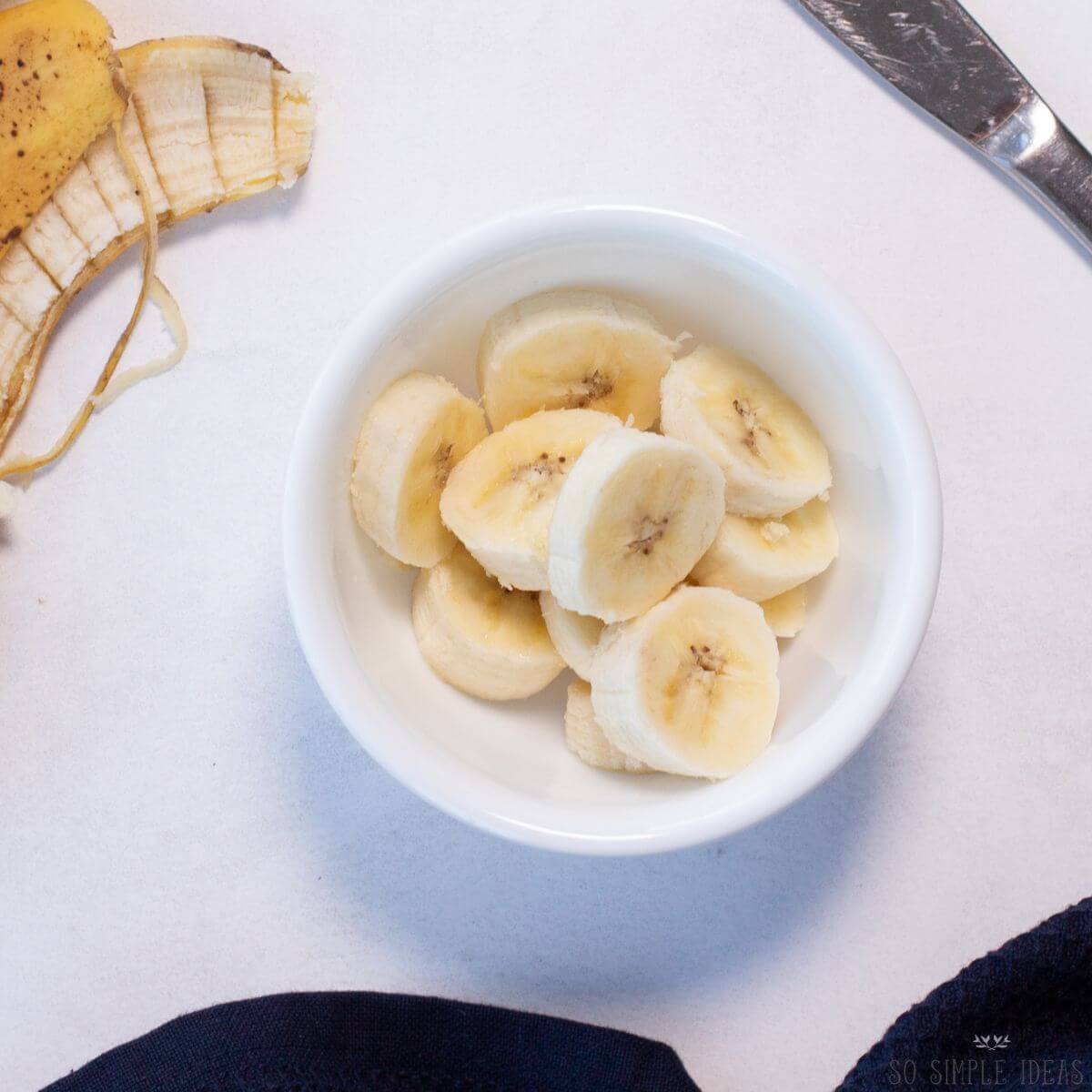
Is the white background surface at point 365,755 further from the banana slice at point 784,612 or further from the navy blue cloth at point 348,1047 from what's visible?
the banana slice at point 784,612

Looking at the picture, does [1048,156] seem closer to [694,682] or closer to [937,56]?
[937,56]

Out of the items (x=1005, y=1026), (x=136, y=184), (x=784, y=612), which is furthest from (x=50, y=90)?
(x=1005, y=1026)

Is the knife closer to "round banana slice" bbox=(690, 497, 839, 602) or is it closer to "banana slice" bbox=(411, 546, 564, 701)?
"round banana slice" bbox=(690, 497, 839, 602)

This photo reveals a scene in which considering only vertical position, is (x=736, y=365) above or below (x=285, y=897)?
above

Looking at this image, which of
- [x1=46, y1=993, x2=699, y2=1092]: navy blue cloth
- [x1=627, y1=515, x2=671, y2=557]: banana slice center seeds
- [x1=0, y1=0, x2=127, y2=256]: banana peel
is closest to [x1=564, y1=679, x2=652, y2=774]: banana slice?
[x1=627, y1=515, x2=671, y2=557]: banana slice center seeds

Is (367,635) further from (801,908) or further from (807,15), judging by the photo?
(807,15)

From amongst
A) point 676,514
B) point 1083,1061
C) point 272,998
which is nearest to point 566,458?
point 676,514

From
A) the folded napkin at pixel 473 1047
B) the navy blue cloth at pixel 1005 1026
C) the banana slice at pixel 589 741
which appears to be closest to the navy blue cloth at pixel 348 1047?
the folded napkin at pixel 473 1047
